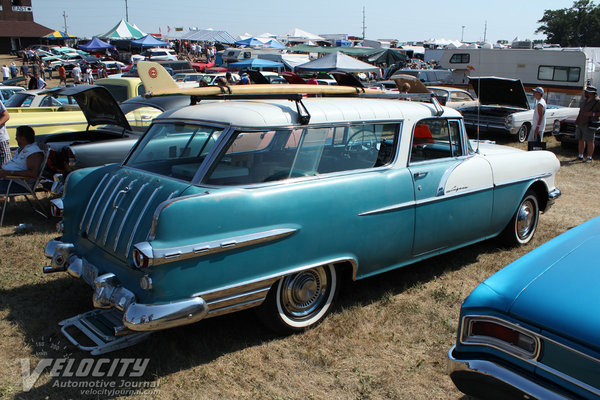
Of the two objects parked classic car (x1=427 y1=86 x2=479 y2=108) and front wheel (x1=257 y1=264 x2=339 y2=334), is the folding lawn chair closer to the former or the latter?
front wheel (x1=257 y1=264 x2=339 y2=334)

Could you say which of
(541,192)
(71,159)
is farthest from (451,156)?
(71,159)

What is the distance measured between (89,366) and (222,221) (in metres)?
1.31

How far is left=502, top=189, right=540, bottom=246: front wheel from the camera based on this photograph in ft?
18.0

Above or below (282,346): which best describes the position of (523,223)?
above

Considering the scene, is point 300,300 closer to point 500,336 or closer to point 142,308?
point 142,308

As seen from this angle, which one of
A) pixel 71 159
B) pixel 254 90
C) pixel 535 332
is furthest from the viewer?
pixel 71 159

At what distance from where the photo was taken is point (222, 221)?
3195mm

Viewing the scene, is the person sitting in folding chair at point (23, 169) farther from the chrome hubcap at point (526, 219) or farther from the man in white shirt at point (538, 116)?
the man in white shirt at point (538, 116)

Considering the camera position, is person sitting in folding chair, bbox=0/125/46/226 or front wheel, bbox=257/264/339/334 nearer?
front wheel, bbox=257/264/339/334

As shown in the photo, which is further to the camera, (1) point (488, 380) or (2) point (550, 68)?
(2) point (550, 68)

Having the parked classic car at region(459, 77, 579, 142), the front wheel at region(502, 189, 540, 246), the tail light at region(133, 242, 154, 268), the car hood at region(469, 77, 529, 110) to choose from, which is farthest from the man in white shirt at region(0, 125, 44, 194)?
the car hood at region(469, 77, 529, 110)

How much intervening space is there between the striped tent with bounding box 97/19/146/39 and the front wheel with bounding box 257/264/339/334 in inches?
1438

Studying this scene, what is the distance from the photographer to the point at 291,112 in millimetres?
3818

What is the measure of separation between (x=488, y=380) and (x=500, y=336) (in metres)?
0.21
